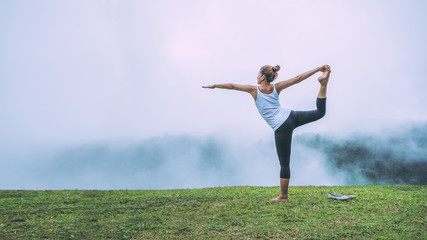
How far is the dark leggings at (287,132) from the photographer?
8.95m

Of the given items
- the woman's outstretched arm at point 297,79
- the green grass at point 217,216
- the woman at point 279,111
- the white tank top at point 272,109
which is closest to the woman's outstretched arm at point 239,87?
the woman at point 279,111

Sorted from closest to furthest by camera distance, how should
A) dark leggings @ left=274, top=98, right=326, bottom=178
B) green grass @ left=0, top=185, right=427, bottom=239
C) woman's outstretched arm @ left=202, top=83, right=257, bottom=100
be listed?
green grass @ left=0, top=185, right=427, bottom=239, dark leggings @ left=274, top=98, right=326, bottom=178, woman's outstretched arm @ left=202, top=83, right=257, bottom=100

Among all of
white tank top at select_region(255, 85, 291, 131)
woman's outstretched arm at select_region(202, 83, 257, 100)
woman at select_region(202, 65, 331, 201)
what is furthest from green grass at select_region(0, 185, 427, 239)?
woman's outstretched arm at select_region(202, 83, 257, 100)

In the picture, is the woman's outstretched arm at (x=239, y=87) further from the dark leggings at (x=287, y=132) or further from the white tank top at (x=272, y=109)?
the dark leggings at (x=287, y=132)

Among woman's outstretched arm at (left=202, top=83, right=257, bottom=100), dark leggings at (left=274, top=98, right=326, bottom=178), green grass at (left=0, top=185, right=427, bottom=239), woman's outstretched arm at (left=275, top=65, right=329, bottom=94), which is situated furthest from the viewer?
woman's outstretched arm at (left=202, top=83, right=257, bottom=100)

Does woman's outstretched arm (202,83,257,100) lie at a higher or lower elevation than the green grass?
higher

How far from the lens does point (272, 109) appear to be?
29.8 ft

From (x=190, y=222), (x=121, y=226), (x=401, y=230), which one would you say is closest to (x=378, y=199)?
(x=401, y=230)

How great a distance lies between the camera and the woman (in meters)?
8.95

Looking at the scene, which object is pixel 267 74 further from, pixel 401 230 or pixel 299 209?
pixel 401 230

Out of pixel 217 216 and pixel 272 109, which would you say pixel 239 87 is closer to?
pixel 272 109

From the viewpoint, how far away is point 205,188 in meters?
12.9

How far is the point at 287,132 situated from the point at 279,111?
21.6 inches

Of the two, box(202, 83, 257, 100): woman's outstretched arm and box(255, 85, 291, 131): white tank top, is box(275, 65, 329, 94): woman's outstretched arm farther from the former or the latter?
box(202, 83, 257, 100): woman's outstretched arm
